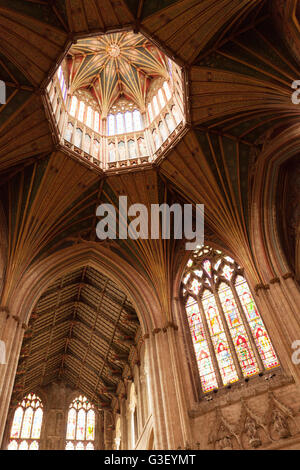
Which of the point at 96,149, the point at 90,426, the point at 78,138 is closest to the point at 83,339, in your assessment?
the point at 90,426

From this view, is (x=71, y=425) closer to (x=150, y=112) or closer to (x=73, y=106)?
(x=73, y=106)

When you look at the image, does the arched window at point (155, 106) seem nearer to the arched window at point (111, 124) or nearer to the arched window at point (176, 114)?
the arched window at point (176, 114)

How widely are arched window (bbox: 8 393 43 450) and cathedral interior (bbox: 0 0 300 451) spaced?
0.29m

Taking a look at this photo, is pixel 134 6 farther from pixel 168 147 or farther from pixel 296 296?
pixel 296 296

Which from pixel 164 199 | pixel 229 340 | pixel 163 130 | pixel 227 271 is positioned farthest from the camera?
pixel 163 130

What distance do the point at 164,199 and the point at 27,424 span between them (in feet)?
49.3

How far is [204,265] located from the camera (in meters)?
16.0

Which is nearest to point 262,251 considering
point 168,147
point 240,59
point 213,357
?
point 213,357

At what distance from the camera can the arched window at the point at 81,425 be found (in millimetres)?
22000

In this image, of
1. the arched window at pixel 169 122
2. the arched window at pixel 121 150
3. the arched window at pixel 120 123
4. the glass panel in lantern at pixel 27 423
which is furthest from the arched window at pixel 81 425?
the arched window at pixel 169 122

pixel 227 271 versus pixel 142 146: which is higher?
pixel 142 146

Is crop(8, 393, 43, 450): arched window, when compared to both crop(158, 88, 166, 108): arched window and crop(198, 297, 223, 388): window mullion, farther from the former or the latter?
crop(158, 88, 166, 108): arched window

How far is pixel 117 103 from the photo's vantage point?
67.7ft
